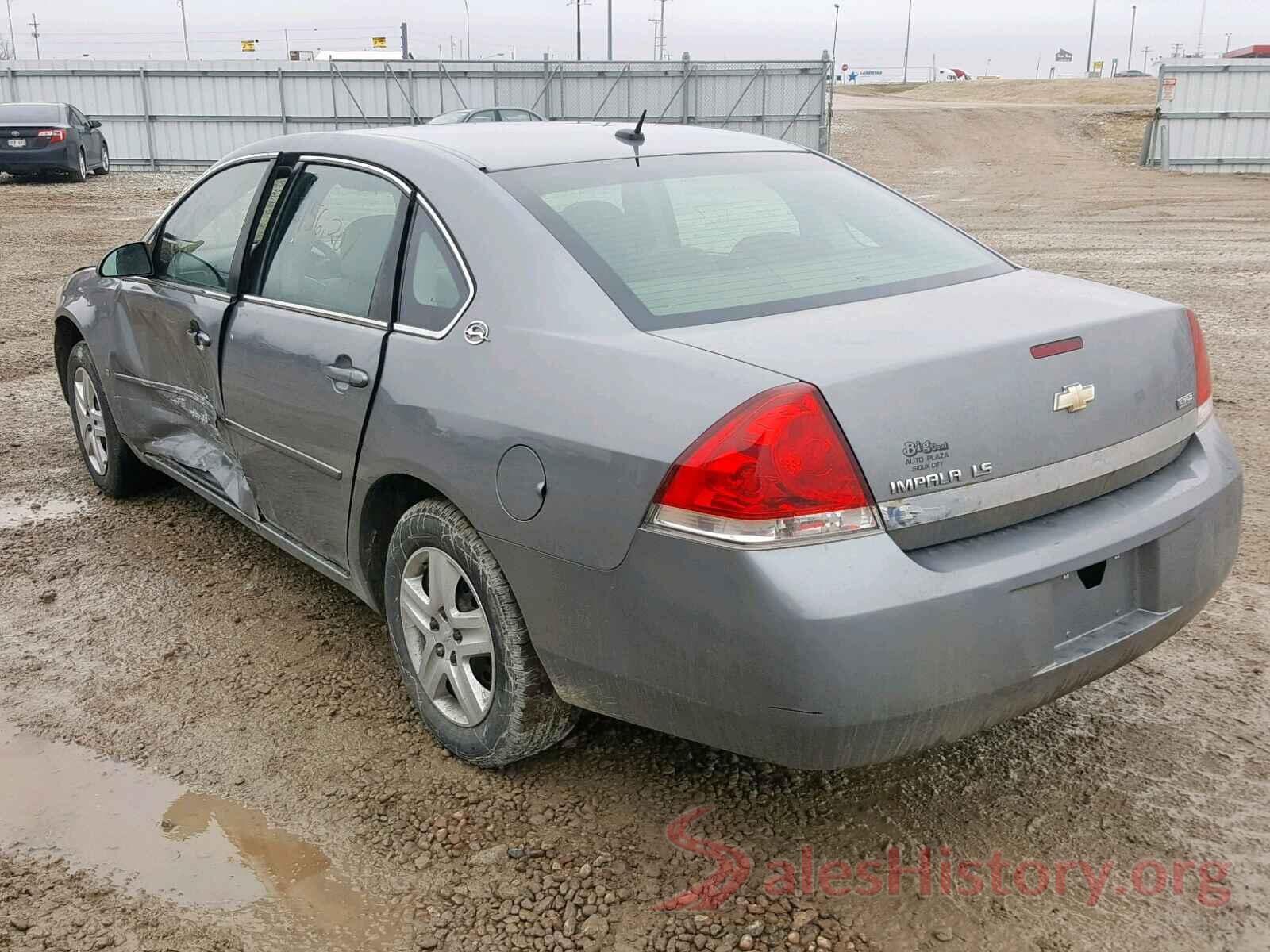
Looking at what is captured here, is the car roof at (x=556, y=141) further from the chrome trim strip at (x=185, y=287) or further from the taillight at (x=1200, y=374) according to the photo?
the taillight at (x=1200, y=374)

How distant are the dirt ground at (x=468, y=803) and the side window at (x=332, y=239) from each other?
116 cm

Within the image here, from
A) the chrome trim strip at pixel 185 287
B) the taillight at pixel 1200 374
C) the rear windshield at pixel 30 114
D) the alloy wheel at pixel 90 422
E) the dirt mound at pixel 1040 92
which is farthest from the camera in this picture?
the dirt mound at pixel 1040 92

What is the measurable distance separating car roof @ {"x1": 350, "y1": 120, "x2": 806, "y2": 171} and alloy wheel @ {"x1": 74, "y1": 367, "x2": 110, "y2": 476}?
2.13 meters

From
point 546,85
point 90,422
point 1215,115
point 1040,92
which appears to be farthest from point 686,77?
point 1040,92

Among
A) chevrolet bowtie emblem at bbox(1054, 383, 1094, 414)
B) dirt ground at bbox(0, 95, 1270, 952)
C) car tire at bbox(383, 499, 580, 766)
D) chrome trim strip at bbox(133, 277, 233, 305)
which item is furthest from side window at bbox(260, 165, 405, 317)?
chevrolet bowtie emblem at bbox(1054, 383, 1094, 414)

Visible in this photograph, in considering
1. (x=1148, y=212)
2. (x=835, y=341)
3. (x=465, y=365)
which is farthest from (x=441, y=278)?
(x=1148, y=212)

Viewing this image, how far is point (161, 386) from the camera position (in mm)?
4371

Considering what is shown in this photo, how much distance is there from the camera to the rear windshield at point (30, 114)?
20.8 meters

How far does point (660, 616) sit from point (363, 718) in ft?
4.51

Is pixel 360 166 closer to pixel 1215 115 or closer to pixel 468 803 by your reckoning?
pixel 468 803

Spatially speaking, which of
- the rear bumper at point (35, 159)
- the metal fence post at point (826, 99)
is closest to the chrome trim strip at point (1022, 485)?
the rear bumper at point (35, 159)

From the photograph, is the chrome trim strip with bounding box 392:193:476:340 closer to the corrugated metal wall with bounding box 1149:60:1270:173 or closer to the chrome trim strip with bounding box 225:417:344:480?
the chrome trim strip with bounding box 225:417:344:480

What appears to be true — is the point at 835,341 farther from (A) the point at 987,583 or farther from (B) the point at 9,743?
(B) the point at 9,743

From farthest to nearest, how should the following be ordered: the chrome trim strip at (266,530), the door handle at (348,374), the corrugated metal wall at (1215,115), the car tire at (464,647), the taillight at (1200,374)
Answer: the corrugated metal wall at (1215,115)
the chrome trim strip at (266,530)
the door handle at (348,374)
the taillight at (1200,374)
the car tire at (464,647)
